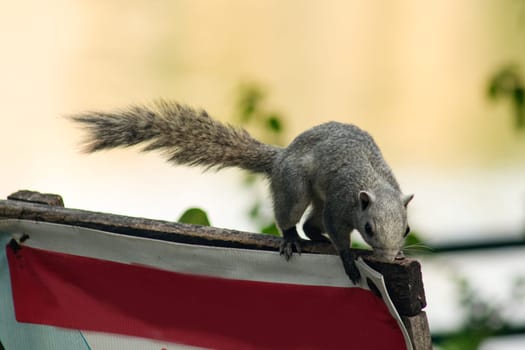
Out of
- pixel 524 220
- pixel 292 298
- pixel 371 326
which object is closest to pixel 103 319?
pixel 292 298

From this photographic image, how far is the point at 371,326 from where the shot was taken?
1242 millimetres

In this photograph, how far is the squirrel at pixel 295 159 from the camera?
165 cm

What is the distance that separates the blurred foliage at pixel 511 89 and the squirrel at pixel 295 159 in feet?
3.66

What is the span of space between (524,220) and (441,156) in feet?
1.34

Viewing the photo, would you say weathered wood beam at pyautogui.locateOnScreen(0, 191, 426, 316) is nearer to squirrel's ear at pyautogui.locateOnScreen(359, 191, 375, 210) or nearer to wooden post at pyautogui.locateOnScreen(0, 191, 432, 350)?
wooden post at pyautogui.locateOnScreen(0, 191, 432, 350)

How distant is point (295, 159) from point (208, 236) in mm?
569

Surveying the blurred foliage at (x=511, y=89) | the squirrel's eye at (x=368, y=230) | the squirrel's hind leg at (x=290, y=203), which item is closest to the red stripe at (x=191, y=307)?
the squirrel's eye at (x=368, y=230)

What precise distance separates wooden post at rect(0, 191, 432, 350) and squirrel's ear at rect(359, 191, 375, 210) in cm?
20

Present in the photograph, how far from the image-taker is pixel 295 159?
1862mm

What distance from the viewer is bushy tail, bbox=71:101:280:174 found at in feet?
5.45

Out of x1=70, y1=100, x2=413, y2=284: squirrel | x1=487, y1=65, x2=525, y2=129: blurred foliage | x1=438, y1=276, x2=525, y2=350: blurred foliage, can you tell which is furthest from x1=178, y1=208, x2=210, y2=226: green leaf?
x1=487, y1=65, x2=525, y2=129: blurred foliage

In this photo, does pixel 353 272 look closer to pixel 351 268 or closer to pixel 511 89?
pixel 351 268

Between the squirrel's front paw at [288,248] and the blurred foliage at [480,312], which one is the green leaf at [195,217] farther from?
the blurred foliage at [480,312]

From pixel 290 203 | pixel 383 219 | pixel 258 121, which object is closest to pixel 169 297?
pixel 383 219
